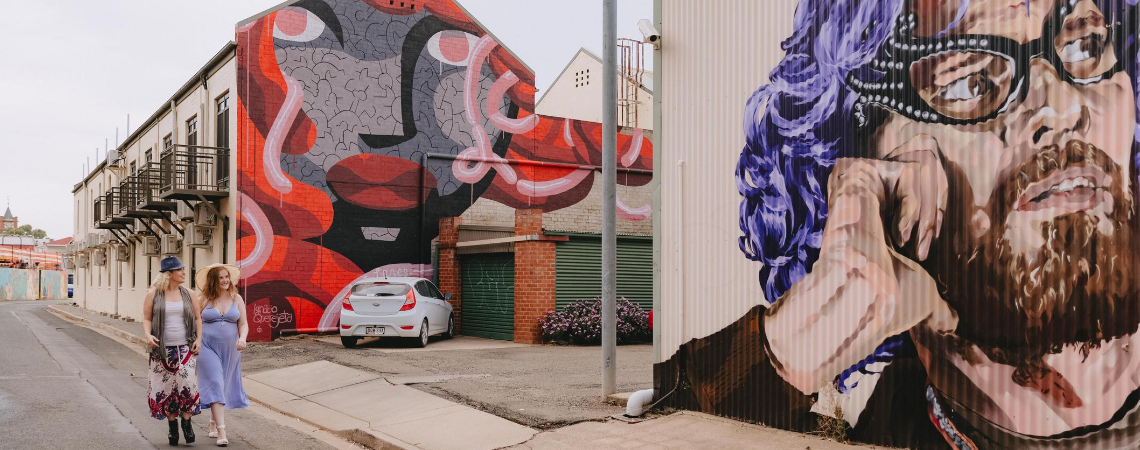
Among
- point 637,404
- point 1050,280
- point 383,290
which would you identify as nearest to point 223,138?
point 383,290

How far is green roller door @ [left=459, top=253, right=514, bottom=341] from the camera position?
1842 cm

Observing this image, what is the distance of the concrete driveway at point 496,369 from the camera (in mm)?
9305

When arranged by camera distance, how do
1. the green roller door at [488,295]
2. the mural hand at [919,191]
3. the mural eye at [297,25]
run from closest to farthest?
1. the mural hand at [919,191]
2. the green roller door at [488,295]
3. the mural eye at [297,25]

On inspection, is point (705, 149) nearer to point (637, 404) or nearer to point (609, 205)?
point (609, 205)

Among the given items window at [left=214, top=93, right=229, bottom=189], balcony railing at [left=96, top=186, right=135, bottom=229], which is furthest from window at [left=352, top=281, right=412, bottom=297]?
balcony railing at [left=96, top=186, right=135, bottom=229]

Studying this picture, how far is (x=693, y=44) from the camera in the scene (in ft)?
28.5

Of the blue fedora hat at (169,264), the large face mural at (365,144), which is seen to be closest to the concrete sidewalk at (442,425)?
the blue fedora hat at (169,264)

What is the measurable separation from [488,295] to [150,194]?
451 inches

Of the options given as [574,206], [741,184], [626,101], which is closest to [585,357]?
[741,184]

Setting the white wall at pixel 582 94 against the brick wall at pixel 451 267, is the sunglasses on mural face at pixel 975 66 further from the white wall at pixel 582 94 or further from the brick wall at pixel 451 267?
the white wall at pixel 582 94

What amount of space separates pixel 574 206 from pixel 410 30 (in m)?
6.18

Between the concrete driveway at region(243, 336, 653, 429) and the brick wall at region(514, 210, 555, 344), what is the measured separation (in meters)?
0.52

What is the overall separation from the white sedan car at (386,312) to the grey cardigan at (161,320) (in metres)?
8.22

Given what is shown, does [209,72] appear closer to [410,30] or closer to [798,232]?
[410,30]
